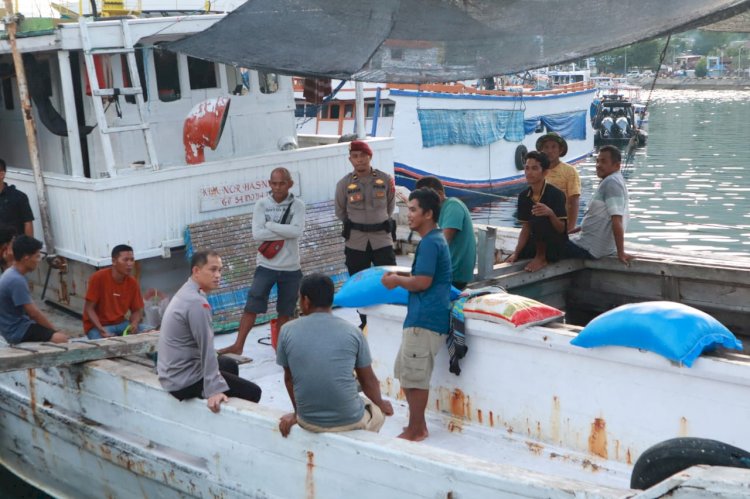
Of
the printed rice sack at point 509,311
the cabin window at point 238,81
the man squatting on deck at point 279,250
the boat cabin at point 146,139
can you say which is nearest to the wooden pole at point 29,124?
the boat cabin at point 146,139

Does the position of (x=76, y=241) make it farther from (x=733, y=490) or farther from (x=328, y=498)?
(x=733, y=490)

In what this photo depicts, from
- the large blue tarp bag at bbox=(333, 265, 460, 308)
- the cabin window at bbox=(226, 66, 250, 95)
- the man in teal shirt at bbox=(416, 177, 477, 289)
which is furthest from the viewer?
the cabin window at bbox=(226, 66, 250, 95)

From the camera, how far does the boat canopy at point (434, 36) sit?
21.1 ft

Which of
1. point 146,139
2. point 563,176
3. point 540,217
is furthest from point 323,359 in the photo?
point 146,139

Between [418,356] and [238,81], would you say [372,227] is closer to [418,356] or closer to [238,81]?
[418,356]

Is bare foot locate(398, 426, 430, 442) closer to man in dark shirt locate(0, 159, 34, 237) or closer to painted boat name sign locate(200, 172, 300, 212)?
painted boat name sign locate(200, 172, 300, 212)

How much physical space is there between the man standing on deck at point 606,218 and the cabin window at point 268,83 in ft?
15.3

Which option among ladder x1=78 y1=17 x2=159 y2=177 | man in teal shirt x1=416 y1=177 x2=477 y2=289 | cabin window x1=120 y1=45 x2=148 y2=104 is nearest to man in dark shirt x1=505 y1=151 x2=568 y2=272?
man in teal shirt x1=416 y1=177 x2=477 y2=289

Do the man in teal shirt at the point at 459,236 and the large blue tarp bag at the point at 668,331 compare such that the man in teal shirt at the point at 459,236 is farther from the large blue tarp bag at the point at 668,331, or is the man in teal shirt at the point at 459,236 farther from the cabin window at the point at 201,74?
the cabin window at the point at 201,74

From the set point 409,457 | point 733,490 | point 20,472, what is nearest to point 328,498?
point 409,457

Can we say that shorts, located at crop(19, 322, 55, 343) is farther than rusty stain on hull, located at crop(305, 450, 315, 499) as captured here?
Yes

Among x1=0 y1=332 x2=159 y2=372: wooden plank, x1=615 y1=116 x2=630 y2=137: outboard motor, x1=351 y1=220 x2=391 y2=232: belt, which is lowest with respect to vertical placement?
x1=615 y1=116 x2=630 y2=137: outboard motor

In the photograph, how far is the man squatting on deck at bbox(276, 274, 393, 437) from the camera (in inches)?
186

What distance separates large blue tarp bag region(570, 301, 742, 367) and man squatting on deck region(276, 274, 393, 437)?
155cm
